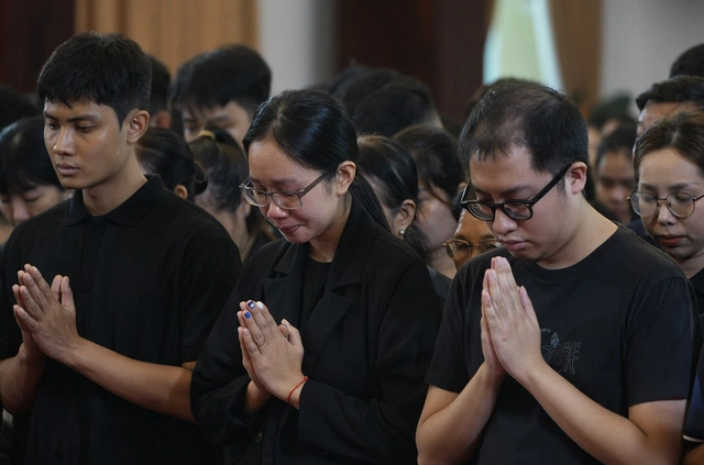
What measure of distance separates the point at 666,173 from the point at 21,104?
112 inches

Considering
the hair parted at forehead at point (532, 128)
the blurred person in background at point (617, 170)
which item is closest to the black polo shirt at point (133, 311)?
the hair parted at forehead at point (532, 128)

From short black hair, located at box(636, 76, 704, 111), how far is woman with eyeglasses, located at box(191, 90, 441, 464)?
107 cm

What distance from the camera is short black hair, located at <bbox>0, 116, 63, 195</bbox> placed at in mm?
3283

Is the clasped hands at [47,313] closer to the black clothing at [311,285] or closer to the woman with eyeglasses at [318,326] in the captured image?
the woman with eyeglasses at [318,326]

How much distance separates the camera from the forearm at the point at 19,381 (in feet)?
8.41

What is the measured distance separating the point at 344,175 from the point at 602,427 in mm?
816

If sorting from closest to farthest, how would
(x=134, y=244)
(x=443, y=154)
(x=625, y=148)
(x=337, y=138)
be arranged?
(x=337, y=138)
(x=134, y=244)
(x=443, y=154)
(x=625, y=148)

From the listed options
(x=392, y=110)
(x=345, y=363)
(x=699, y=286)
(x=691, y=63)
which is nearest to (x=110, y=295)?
(x=345, y=363)

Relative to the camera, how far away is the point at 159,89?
13.9 ft

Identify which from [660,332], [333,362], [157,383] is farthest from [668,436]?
[157,383]

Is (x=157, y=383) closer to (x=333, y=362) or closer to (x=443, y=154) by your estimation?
(x=333, y=362)

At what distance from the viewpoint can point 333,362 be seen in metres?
2.26

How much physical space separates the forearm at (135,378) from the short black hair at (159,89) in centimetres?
183

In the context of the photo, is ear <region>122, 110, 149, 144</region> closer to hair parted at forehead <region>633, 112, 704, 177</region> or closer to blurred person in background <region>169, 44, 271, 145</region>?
hair parted at forehead <region>633, 112, 704, 177</region>
